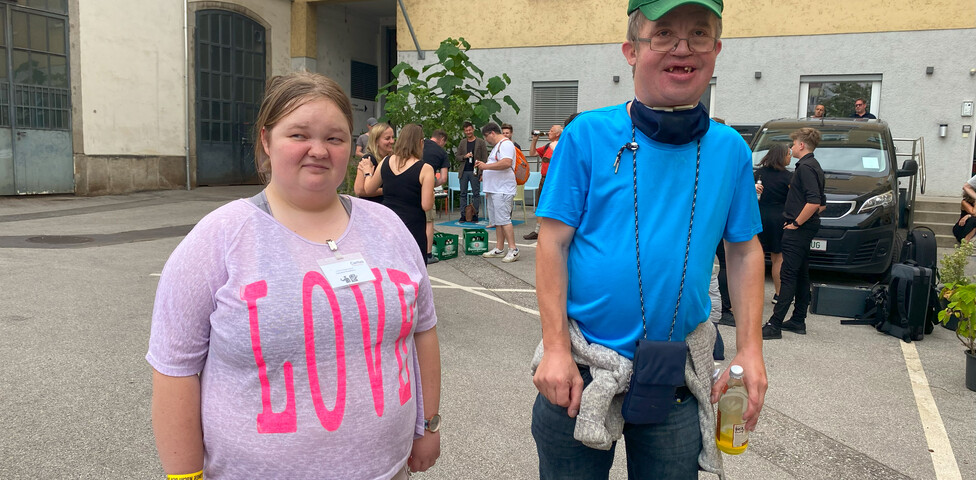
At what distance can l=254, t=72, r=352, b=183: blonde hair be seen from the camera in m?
1.87

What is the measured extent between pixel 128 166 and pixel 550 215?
19.0m

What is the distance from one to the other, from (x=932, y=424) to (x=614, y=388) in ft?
11.9

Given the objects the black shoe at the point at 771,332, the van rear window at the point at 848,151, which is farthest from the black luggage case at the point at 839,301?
the van rear window at the point at 848,151

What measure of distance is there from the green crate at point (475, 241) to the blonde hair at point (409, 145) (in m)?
4.02

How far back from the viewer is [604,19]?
1750 centimetres

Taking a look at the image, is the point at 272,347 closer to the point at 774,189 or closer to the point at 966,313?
the point at 966,313

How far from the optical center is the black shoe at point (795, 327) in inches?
266

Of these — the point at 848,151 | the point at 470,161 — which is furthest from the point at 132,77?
the point at 848,151

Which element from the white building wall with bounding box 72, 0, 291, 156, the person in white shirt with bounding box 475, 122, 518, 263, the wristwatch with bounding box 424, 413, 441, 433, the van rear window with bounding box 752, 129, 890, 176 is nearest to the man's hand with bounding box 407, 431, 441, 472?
the wristwatch with bounding box 424, 413, 441, 433

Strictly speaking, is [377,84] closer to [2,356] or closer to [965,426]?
[2,356]

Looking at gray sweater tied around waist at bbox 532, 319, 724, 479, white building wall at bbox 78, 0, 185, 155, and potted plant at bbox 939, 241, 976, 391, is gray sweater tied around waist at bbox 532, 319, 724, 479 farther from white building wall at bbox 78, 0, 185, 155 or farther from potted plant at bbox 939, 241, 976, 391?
white building wall at bbox 78, 0, 185, 155

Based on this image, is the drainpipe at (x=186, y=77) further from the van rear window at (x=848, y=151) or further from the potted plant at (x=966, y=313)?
the potted plant at (x=966, y=313)

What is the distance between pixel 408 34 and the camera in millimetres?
19766

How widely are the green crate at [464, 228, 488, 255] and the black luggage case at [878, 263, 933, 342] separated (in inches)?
216
